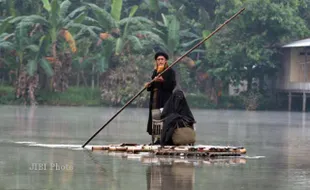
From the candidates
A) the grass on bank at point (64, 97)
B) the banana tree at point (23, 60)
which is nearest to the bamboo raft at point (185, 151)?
the banana tree at point (23, 60)

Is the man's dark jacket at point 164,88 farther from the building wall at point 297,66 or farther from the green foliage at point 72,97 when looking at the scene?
the building wall at point 297,66

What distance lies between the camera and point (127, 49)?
43.3 metres

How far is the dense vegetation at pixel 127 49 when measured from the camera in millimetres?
40844

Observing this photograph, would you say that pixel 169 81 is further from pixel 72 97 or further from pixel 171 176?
pixel 72 97

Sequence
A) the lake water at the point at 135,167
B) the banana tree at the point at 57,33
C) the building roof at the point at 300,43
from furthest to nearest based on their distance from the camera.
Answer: the building roof at the point at 300,43 < the banana tree at the point at 57,33 < the lake water at the point at 135,167

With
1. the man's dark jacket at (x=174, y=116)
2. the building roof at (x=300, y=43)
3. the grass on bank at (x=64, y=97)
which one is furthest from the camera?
the grass on bank at (x=64, y=97)

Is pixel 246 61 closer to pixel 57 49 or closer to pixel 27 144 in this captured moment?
pixel 57 49

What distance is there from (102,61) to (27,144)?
26167 mm

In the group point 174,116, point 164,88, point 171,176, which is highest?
point 164,88

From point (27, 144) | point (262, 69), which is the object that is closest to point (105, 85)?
point (262, 69)

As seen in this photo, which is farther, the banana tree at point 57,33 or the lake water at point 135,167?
the banana tree at point 57,33

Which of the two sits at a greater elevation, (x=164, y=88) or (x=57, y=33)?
(x=57, y=33)

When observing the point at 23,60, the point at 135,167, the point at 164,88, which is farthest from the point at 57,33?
the point at 135,167

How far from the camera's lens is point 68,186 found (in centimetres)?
934
